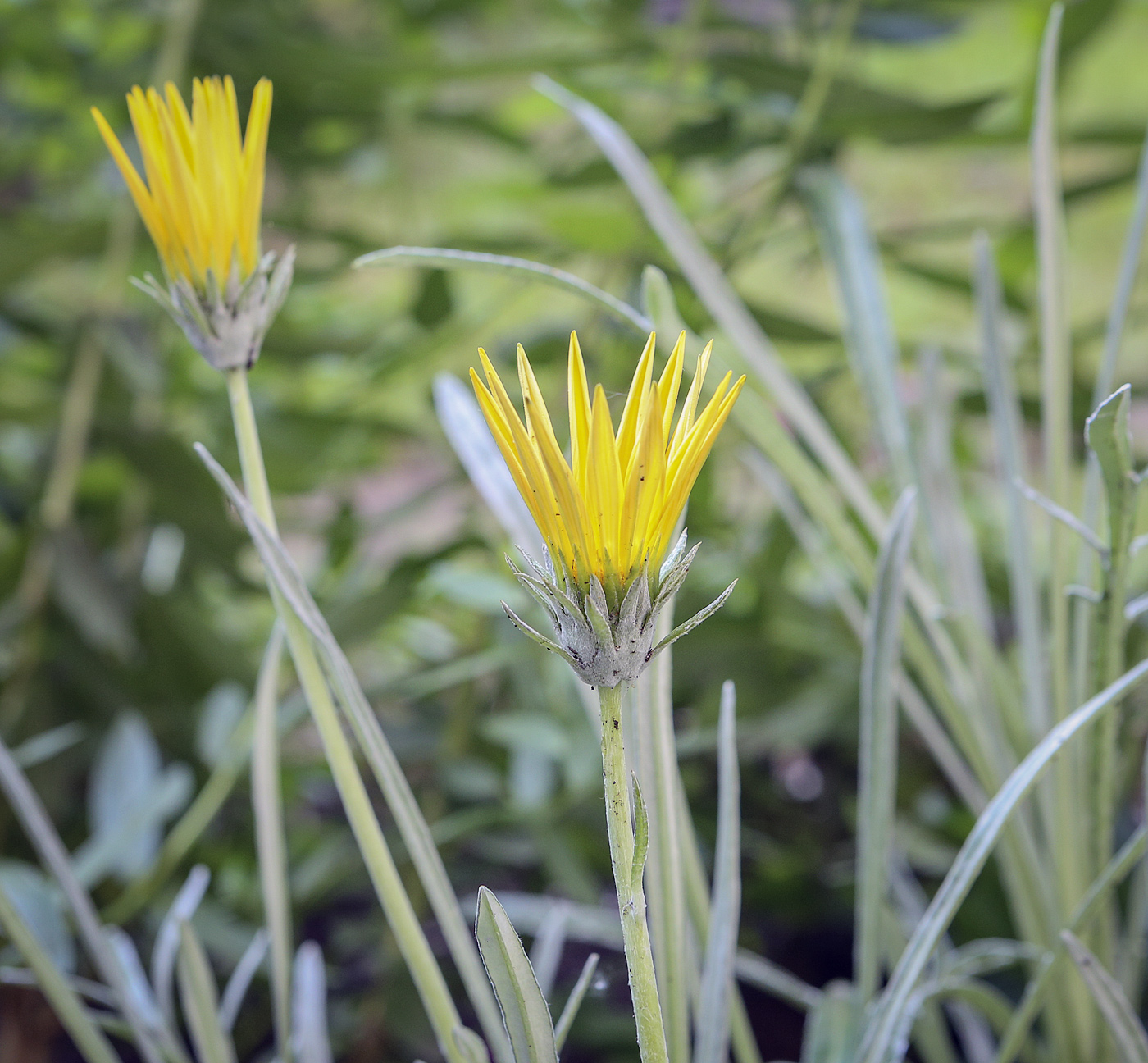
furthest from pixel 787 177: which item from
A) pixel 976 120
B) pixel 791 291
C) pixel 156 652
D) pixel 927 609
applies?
pixel 791 291

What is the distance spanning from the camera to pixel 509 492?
180 mm

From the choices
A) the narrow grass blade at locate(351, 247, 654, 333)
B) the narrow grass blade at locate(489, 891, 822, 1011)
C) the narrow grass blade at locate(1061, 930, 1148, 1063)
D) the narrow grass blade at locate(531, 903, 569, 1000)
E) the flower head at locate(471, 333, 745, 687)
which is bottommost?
the narrow grass blade at locate(489, 891, 822, 1011)

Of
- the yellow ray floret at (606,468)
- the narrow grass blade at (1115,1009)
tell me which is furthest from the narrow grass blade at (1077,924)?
the yellow ray floret at (606,468)

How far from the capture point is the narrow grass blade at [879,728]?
0.56ft

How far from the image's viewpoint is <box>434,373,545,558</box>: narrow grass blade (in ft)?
0.58

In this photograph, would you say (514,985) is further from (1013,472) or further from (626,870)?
(1013,472)

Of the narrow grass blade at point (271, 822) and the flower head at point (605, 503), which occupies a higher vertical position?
the flower head at point (605, 503)

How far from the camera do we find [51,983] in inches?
6.3

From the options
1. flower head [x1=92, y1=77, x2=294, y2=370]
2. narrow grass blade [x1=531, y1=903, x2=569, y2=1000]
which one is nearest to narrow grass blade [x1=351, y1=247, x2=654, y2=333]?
flower head [x1=92, y1=77, x2=294, y2=370]

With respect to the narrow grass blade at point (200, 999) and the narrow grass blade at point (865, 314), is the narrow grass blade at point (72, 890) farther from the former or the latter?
the narrow grass blade at point (865, 314)

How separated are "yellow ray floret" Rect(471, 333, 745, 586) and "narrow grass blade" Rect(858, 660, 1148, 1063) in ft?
0.25

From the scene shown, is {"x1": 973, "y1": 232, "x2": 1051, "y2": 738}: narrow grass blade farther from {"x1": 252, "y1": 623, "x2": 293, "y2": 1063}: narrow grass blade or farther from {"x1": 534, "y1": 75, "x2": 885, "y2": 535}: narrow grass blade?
{"x1": 252, "y1": 623, "x2": 293, "y2": 1063}: narrow grass blade

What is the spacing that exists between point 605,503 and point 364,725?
6 centimetres

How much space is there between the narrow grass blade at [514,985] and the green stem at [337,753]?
0.02m
